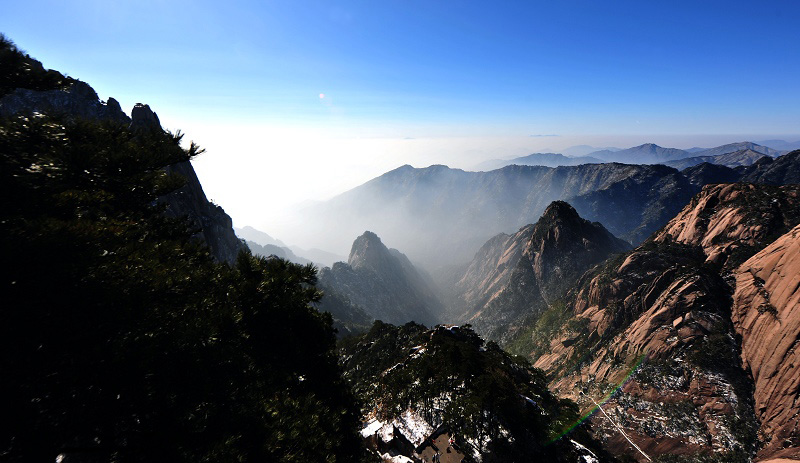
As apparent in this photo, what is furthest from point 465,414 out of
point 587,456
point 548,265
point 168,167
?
point 548,265

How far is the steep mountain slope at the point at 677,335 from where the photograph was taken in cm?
3984

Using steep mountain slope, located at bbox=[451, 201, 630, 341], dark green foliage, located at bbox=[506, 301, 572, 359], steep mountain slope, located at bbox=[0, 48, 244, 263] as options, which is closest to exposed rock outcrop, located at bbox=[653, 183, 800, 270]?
dark green foliage, located at bbox=[506, 301, 572, 359]

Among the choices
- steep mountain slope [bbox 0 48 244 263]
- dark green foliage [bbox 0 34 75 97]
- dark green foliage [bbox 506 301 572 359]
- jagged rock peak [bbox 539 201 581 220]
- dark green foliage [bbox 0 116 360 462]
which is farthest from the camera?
jagged rock peak [bbox 539 201 581 220]

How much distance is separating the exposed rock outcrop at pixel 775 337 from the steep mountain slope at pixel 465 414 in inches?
943

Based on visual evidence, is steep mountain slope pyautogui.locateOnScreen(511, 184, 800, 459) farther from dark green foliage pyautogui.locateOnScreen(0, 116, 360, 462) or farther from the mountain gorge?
dark green foliage pyautogui.locateOnScreen(0, 116, 360, 462)

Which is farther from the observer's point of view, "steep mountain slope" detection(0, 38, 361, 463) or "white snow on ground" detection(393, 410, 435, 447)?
"white snow on ground" detection(393, 410, 435, 447)

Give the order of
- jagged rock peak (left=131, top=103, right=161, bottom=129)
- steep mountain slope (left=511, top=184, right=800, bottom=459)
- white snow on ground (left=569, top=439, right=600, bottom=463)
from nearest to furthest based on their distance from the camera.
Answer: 1. white snow on ground (left=569, top=439, right=600, bottom=463)
2. steep mountain slope (left=511, top=184, right=800, bottom=459)
3. jagged rock peak (left=131, top=103, right=161, bottom=129)

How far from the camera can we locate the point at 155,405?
7.03m

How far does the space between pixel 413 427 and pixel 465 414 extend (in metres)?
4.67

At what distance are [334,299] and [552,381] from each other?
129 meters

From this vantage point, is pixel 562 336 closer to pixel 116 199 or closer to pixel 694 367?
pixel 694 367

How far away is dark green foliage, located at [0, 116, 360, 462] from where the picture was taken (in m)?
6.06

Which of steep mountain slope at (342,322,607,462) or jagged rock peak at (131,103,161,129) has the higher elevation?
jagged rock peak at (131,103,161,129)

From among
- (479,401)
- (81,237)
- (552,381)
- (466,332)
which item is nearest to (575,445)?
(479,401)
